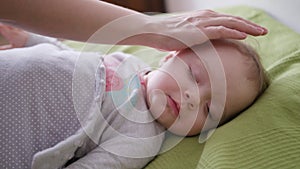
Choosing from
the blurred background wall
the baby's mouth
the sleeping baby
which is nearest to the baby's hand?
the sleeping baby

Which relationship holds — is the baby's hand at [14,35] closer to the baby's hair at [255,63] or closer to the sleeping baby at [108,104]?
the sleeping baby at [108,104]

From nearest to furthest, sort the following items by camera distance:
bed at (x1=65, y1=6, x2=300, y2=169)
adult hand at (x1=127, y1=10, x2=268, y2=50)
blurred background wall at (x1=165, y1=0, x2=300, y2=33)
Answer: bed at (x1=65, y1=6, x2=300, y2=169) < adult hand at (x1=127, y1=10, x2=268, y2=50) < blurred background wall at (x1=165, y1=0, x2=300, y2=33)

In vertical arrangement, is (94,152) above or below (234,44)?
below

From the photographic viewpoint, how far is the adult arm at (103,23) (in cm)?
71

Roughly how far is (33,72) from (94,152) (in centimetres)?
23

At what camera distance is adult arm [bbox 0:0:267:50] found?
0.71 m

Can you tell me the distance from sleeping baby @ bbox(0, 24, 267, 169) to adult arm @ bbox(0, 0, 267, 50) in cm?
6

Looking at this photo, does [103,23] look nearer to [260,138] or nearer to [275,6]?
[260,138]

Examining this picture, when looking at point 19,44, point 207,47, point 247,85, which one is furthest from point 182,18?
point 19,44

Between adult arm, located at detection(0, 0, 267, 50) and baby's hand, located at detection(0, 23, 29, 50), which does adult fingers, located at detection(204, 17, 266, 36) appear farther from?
baby's hand, located at detection(0, 23, 29, 50)

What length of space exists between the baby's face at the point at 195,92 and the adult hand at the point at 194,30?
0.22ft

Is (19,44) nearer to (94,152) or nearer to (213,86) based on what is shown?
(94,152)

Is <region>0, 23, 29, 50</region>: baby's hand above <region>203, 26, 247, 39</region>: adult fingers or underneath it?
underneath

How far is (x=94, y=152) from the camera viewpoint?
0.79 meters
